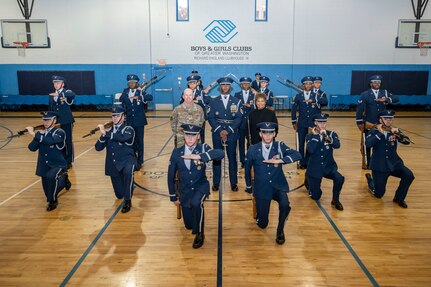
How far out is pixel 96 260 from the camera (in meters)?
5.29

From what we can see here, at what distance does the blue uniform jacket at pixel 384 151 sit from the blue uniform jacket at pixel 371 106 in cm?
230

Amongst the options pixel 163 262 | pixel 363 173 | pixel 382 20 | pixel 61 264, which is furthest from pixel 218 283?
pixel 382 20

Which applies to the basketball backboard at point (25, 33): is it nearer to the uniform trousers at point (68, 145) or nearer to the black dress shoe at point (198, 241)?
the uniform trousers at point (68, 145)

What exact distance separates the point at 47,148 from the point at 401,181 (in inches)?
266

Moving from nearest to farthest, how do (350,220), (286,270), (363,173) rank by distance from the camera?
1. (286,270)
2. (350,220)
3. (363,173)

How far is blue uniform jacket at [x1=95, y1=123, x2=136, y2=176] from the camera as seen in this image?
7039 mm

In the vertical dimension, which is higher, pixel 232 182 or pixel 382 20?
pixel 382 20

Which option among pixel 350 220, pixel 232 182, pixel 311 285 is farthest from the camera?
pixel 232 182

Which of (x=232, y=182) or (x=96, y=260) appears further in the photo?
(x=232, y=182)

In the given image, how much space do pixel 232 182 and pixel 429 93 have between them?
1708cm

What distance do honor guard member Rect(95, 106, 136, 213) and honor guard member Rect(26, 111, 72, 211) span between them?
2.83 ft

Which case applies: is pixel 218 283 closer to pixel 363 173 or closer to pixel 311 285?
pixel 311 285

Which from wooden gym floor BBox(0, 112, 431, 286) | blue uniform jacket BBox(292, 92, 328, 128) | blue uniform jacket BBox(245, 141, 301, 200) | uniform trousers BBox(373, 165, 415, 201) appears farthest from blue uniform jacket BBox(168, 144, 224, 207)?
blue uniform jacket BBox(292, 92, 328, 128)

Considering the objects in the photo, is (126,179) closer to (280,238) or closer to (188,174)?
(188,174)
